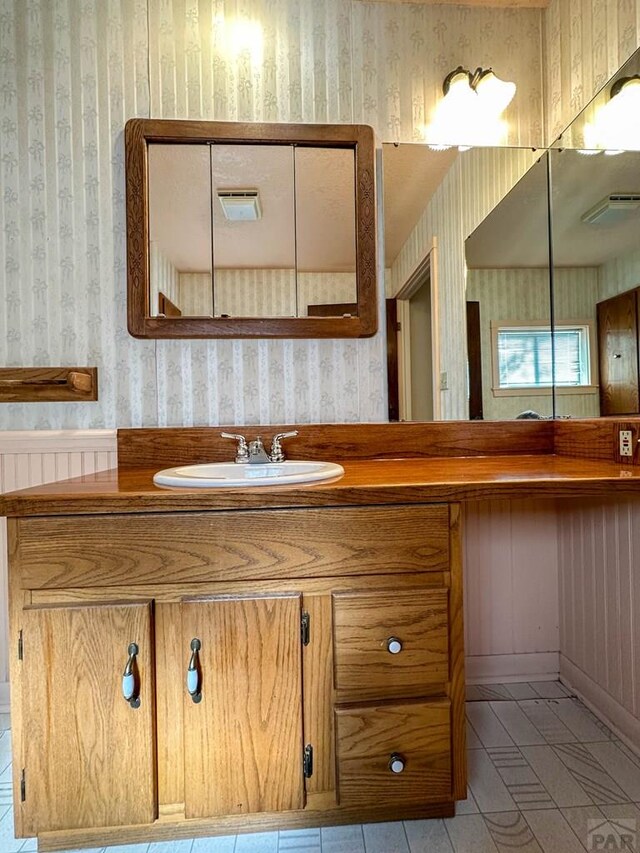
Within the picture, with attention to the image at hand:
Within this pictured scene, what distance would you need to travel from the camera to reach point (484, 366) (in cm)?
157

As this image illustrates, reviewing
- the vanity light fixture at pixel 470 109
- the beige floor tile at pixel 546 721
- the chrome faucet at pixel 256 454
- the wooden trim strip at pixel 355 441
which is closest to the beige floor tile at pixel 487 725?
the beige floor tile at pixel 546 721

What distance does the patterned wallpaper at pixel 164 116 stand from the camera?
1468 mm

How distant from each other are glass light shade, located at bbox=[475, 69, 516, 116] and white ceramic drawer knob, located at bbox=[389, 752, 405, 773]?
6.39 ft

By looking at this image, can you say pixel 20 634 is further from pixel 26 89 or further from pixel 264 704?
pixel 26 89

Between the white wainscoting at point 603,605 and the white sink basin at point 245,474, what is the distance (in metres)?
0.89

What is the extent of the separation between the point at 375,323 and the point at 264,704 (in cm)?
114

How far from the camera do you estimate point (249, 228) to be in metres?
1.48

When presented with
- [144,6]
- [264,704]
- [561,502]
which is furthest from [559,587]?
[144,6]

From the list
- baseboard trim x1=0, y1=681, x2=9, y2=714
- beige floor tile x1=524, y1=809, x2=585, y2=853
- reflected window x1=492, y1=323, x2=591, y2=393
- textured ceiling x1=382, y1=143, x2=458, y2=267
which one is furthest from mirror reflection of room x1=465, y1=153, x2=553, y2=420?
baseboard trim x1=0, y1=681, x2=9, y2=714

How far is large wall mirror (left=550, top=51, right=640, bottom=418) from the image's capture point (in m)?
1.26

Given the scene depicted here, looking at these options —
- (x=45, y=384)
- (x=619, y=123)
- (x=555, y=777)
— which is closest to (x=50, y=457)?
(x=45, y=384)

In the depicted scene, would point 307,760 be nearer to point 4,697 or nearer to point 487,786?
point 487,786

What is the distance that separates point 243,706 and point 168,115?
1.74 meters

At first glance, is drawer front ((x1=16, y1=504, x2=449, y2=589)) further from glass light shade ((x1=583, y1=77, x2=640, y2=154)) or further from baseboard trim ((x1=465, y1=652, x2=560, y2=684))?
glass light shade ((x1=583, y1=77, x2=640, y2=154))
